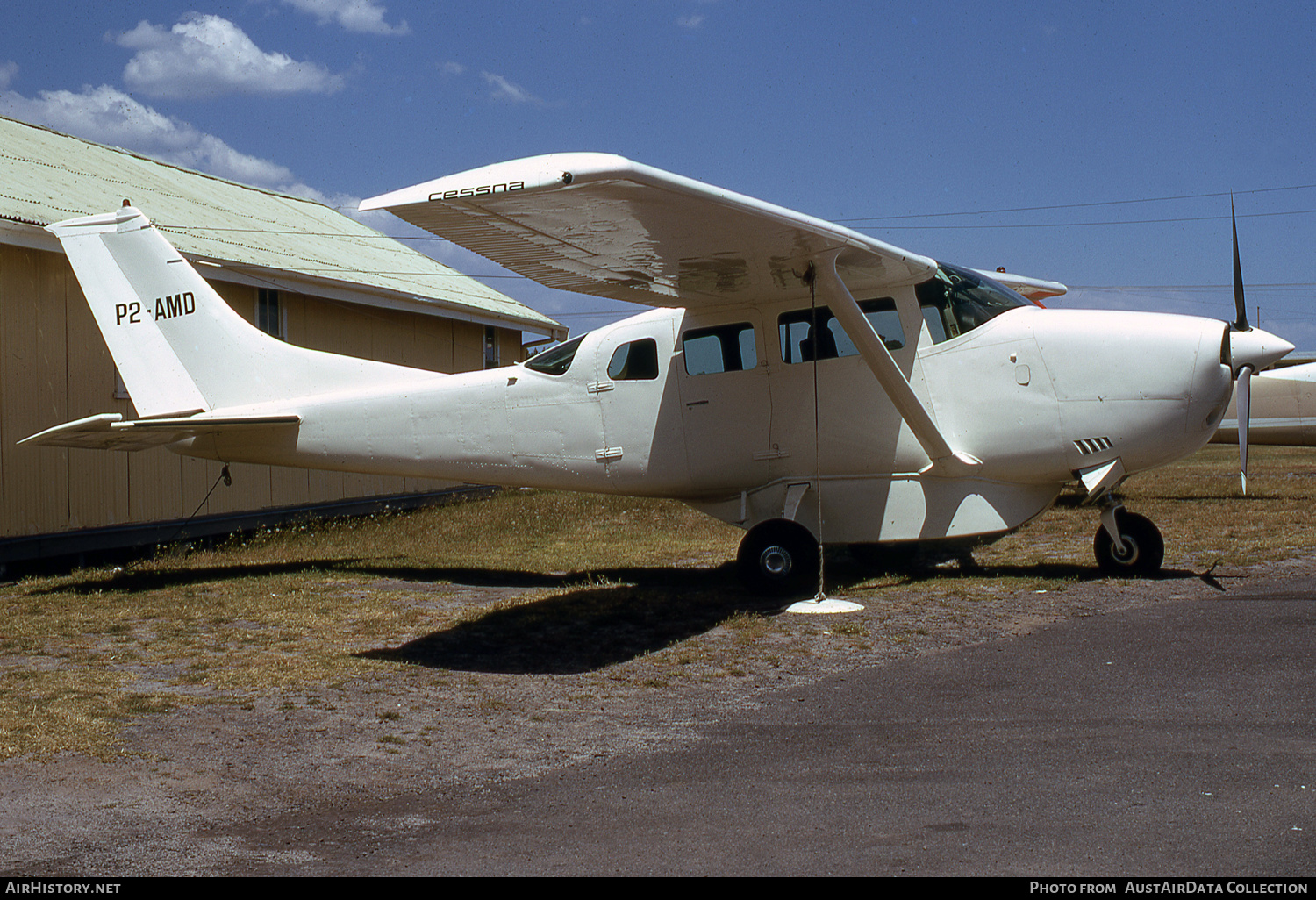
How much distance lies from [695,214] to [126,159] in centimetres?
1355

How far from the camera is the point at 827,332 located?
9305mm

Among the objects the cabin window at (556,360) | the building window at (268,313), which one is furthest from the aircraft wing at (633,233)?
the building window at (268,313)

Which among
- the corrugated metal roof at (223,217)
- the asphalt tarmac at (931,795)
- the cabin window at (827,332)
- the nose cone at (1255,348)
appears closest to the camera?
the asphalt tarmac at (931,795)

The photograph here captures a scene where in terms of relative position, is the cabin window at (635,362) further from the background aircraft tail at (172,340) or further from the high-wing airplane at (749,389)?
the background aircraft tail at (172,340)

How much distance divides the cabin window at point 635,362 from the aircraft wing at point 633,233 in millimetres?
Answer: 477

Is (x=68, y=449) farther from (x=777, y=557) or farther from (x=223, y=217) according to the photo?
(x=777, y=557)

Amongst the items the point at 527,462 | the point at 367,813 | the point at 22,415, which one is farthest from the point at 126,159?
the point at 367,813

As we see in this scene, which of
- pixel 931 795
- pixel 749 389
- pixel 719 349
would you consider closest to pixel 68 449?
pixel 719 349

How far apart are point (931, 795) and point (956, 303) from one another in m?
6.07

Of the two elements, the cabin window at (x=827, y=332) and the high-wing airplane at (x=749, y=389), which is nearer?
→ the high-wing airplane at (x=749, y=389)

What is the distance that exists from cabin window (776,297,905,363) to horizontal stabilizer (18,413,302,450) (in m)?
5.02

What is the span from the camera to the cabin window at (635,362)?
978 cm

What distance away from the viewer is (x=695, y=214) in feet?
23.1

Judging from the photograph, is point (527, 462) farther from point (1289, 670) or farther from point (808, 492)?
point (1289, 670)
